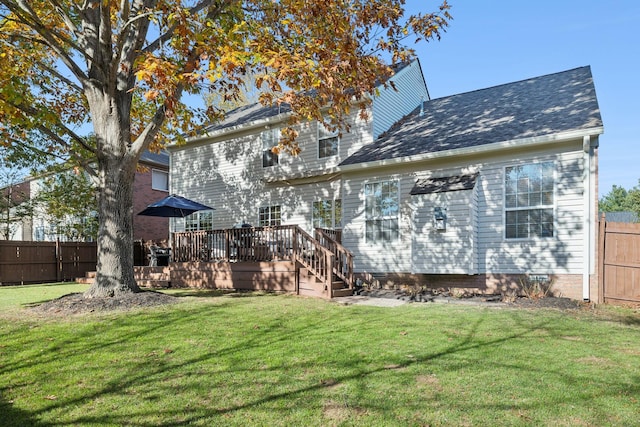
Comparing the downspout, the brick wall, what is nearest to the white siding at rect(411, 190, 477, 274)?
the downspout

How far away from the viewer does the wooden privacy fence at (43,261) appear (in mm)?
14953

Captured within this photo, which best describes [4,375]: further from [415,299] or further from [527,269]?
[527,269]

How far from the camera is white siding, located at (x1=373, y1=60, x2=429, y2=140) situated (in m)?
13.3

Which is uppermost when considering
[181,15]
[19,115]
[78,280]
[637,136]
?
[637,136]

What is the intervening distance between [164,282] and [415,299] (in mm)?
7573

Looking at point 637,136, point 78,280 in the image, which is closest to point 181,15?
point 78,280

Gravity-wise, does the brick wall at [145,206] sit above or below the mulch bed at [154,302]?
above

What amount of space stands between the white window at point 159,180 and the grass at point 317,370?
56.4ft

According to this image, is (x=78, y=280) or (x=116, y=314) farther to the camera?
(x=78, y=280)

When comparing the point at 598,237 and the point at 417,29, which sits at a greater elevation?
the point at 417,29

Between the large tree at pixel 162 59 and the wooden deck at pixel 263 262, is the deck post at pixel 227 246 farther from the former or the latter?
the large tree at pixel 162 59

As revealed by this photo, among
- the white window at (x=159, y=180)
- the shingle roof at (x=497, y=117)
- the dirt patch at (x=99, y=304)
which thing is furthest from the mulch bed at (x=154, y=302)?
the white window at (x=159, y=180)

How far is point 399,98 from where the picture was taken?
14648 mm

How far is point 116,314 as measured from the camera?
23.1ft
